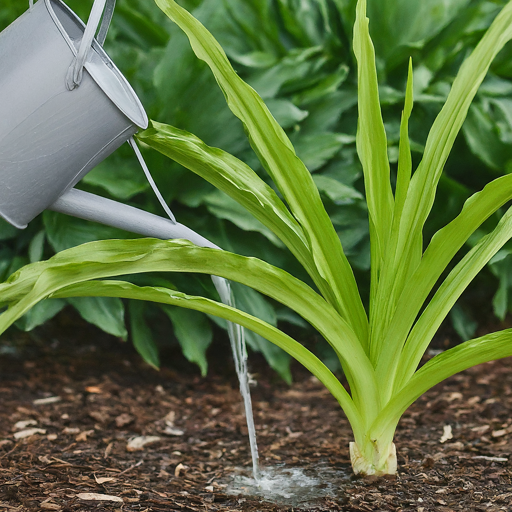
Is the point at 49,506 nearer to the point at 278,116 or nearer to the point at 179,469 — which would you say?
the point at 179,469

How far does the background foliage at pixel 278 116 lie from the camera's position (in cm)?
135

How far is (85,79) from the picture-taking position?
2.42 ft

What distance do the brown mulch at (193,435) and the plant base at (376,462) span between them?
0.02 metres

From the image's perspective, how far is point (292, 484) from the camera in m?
0.97

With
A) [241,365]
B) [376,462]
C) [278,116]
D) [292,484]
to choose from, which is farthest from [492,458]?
[278,116]

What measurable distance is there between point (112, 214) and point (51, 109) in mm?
179

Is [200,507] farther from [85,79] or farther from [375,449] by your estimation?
[85,79]

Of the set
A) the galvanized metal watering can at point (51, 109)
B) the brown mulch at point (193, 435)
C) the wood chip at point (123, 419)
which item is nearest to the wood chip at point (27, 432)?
the brown mulch at point (193, 435)

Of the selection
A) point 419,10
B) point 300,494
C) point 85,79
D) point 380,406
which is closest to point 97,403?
point 300,494

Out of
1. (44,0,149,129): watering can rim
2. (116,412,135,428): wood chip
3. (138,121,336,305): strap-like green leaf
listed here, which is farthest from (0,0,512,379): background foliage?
(44,0,149,129): watering can rim

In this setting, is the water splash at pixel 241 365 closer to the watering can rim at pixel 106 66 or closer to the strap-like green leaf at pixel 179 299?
the strap-like green leaf at pixel 179 299

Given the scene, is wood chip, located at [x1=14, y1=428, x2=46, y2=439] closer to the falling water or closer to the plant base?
the falling water

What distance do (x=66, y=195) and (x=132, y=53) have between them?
2.23 feet

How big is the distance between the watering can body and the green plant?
3.8 inches
